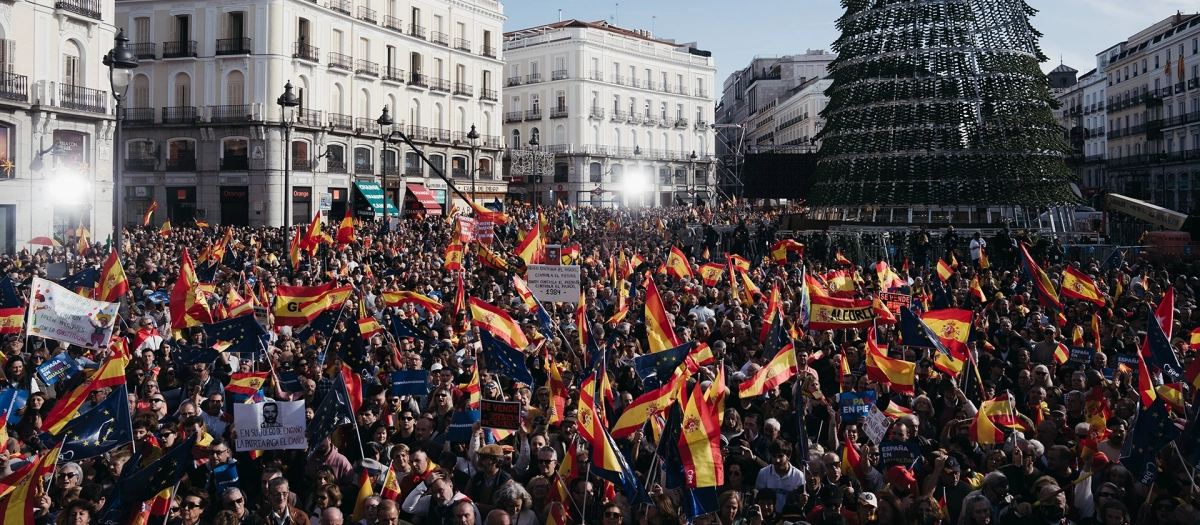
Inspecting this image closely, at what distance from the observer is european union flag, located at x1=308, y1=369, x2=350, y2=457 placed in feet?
29.0

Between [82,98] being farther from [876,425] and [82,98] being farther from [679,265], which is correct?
[876,425]

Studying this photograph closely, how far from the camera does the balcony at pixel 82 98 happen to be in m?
35.0

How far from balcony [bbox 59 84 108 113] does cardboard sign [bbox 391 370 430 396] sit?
28451mm

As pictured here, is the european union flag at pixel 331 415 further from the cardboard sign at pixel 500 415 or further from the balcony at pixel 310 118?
the balcony at pixel 310 118

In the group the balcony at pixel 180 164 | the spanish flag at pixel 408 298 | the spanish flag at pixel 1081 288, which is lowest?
the spanish flag at pixel 408 298

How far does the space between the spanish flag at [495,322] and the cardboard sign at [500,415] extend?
3533 millimetres

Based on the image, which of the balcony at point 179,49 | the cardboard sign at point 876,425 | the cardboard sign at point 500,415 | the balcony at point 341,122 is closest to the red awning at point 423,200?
the balcony at point 341,122

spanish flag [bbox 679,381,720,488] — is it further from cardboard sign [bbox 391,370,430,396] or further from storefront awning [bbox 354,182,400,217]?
storefront awning [bbox 354,182,400,217]

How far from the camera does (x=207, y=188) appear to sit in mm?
48094

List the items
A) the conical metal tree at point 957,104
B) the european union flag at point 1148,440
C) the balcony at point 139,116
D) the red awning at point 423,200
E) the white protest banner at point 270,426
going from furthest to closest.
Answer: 1. the red awning at point 423,200
2. the balcony at point 139,116
3. the conical metal tree at point 957,104
4. the white protest banner at point 270,426
5. the european union flag at point 1148,440

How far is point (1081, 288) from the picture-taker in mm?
15805

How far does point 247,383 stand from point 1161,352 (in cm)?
852

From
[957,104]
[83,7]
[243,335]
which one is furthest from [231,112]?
[243,335]

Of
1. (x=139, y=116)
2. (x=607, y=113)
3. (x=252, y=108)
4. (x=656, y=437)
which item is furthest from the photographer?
(x=607, y=113)
